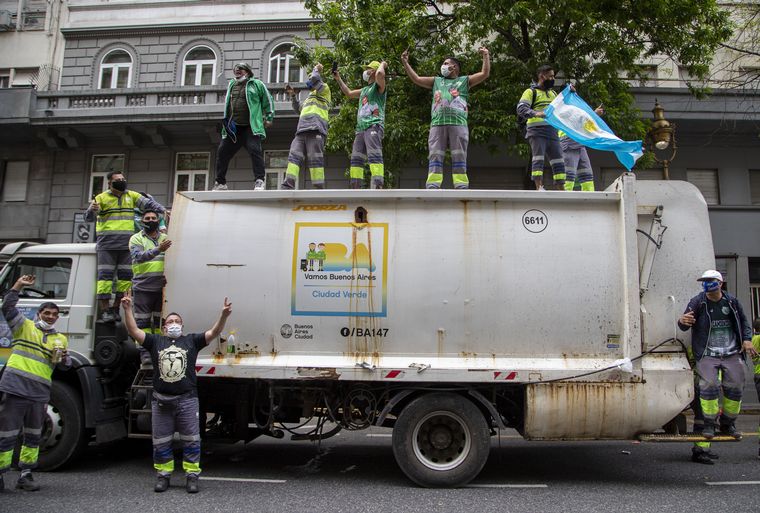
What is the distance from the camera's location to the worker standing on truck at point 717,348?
5.49 meters

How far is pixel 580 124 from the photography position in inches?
255

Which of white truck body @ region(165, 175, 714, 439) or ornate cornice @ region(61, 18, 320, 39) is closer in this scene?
white truck body @ region(165, 175, 714, 439)

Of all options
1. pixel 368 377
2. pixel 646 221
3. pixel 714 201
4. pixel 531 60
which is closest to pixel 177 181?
pixel 531 60

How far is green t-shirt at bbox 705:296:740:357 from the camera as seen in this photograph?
5668mm

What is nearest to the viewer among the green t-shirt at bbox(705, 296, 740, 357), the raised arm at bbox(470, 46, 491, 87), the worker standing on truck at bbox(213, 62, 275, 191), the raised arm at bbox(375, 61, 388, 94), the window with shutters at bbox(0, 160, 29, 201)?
the green t-shirt at bbox(705, 296, 740, 357)

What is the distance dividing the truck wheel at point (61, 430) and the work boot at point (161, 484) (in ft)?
3.90

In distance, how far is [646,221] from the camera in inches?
219

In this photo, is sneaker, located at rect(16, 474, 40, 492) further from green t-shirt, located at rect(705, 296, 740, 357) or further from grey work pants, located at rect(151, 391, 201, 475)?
green t-shirt, located at rect(705, 296, 740, 357)

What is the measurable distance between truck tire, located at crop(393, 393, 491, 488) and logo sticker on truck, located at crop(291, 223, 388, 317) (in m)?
1.01

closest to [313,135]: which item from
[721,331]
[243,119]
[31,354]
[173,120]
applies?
[243,119]

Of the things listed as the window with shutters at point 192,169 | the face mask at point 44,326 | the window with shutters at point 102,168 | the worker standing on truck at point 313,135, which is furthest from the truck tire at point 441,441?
the window with shutters at point 102,168

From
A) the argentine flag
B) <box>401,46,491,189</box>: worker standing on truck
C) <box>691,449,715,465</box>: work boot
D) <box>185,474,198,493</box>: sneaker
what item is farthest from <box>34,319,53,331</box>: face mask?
<box>691,449,715,465</box>: work boot

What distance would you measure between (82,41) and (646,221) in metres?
17.5

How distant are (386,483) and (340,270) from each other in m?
2.14
